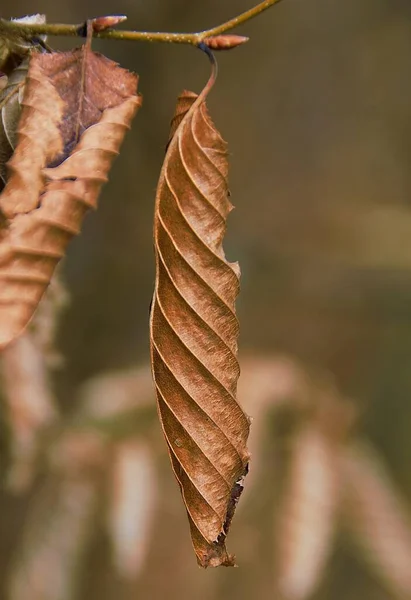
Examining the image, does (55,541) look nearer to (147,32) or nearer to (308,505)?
(308,505)

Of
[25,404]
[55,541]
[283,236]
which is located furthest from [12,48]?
[283,236]

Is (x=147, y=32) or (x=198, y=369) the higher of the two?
(x=147, y=32)

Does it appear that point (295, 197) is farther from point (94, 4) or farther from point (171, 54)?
point (94, 4)

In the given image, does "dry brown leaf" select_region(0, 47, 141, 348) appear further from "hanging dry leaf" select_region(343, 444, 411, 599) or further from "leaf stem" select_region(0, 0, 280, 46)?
"hanging dry leaf" select_region(343, 444, 411, 599)

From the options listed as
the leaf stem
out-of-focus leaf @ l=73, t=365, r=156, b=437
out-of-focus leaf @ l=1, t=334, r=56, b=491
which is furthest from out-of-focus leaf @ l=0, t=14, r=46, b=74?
out-of-focus leaf @ l=73, t=365, r=156, b=437

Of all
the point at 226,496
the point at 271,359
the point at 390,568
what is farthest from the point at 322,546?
the point at 226,496

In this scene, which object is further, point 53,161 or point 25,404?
point 25,404

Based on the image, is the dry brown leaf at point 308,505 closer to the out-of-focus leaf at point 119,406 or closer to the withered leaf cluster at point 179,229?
the out-of-focus leaf at point 119,406
